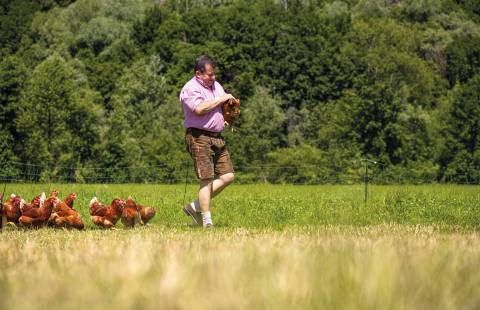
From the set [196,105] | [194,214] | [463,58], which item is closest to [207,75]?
[196,105]

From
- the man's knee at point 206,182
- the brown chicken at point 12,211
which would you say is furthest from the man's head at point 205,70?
the brown chicken at point 12,211

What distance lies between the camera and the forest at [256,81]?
52281 mm

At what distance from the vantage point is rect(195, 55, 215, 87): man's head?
9398 mm

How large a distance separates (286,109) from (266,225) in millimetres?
62627

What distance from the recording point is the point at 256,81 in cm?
7175

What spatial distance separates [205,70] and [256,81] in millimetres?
62731

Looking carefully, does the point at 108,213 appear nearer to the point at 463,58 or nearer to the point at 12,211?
the point at 12,211

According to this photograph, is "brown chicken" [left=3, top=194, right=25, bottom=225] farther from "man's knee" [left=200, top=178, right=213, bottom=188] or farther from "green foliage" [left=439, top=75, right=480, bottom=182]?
"green foliage" [left=439, top=75, right=480, bottom=182]

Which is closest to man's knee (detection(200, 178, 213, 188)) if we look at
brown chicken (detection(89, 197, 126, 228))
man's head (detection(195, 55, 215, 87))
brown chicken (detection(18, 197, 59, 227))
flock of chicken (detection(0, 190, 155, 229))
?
flock of chicken (detection(0, 190, 155, 229))

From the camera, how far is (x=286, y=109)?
7156 centimetres

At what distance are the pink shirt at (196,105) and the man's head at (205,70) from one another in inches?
2.8

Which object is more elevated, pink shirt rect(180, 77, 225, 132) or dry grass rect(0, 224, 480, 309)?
pink shirt rect(180, 77, 225, 132)

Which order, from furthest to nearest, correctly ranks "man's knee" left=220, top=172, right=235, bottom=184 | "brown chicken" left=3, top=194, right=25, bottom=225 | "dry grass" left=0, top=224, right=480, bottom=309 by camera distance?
"man's knee" left=220, top=172, right=235, bottom=184
"brown chicken" left=3, top=194, right=25, bottom=225
"dry grass" left=0, top=224, right=480, bottom=309

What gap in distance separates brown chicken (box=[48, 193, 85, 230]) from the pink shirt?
1.95m
